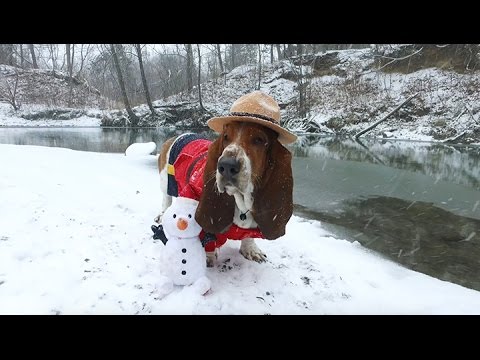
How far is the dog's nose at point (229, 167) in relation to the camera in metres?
2.11

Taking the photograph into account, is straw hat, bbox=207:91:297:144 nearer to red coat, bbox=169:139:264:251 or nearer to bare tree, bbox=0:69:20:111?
red coat, bbox=169:139:264:251

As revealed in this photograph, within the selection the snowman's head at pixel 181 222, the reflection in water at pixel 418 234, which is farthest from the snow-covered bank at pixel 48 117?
the snowman's head at pixel 181 222

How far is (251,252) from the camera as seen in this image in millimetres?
3100

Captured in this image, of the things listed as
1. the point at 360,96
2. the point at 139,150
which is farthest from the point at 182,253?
the point at 360,96

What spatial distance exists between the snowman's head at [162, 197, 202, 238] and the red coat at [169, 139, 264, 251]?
0.12 m

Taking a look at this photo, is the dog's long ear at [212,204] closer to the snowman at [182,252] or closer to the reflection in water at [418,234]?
the snowman at [182,252]

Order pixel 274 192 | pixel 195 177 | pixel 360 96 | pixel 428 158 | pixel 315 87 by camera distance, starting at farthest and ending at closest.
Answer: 1. pixel 315 87
2. pixel 360 96
3. pixel 428 158
4. pixel 195 177
5. pixel 274 192

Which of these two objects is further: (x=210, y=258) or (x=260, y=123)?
(x=210, y=258)

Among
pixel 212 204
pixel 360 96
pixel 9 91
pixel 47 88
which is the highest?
pixel 47 88

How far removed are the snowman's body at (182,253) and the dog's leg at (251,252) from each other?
705mm

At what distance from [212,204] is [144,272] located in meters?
0.81

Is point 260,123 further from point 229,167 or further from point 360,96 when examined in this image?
point 360,96

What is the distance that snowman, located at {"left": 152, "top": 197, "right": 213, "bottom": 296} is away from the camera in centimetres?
238

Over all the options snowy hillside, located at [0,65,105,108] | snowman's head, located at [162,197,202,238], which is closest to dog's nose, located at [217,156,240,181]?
snowman's head, located at [162,197,202,238]
